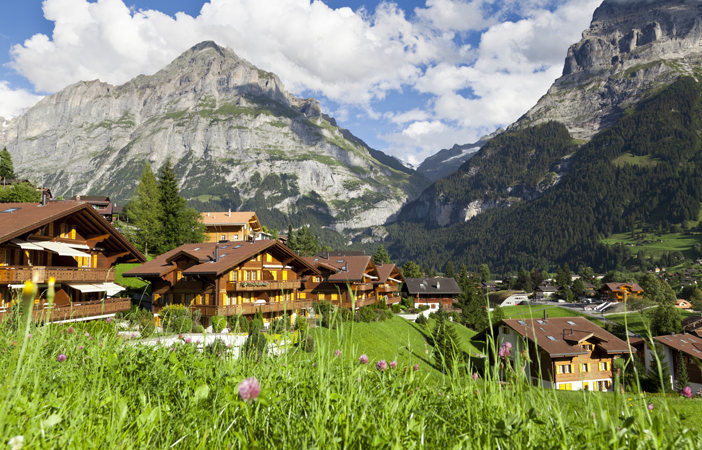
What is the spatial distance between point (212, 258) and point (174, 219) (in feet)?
70.5

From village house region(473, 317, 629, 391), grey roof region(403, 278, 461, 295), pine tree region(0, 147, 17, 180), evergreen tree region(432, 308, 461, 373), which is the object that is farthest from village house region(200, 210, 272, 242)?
evergreen tree region(432, 308, 461, 373)

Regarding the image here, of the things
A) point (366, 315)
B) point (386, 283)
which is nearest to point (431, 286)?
point (386, 283)

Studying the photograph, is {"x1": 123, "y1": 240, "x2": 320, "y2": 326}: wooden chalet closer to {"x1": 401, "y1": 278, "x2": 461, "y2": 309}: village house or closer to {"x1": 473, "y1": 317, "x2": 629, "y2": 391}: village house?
{"x1": 473, "y1": 317, "x2": 629, "y2": 391}: village house

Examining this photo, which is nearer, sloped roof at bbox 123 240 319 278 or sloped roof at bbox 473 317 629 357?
sloped roof at bbox 123 240 319 278

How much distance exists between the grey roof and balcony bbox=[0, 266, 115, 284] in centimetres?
5975

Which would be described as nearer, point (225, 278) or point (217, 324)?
point (217, 324)

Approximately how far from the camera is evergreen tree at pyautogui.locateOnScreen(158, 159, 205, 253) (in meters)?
50.2

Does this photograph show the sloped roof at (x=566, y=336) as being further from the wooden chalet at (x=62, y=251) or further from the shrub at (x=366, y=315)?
the wooden chalet at (x=62, y=251)

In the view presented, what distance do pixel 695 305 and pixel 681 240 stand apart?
4188 inches

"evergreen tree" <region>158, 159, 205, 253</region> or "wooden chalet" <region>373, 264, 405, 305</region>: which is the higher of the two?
"evergreen tree" <region>158, 159, 205, 253</region>

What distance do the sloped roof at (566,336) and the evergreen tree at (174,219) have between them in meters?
38.1

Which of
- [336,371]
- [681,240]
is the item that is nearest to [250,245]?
[336,371]

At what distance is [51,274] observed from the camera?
20.2 metres

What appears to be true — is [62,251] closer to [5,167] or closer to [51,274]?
[51,274]
